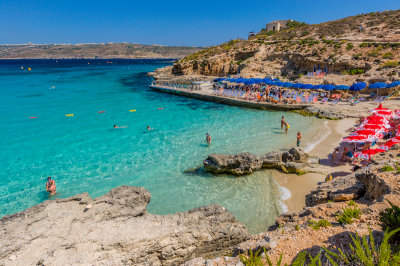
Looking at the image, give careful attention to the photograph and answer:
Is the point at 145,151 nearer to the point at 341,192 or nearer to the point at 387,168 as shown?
the point at 341,192

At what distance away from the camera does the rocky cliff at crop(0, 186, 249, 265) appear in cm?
541

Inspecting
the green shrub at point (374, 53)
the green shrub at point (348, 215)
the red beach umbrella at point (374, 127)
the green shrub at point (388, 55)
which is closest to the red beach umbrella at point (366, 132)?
the red beach umbrella at point (374, 127)

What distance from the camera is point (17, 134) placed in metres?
21.1

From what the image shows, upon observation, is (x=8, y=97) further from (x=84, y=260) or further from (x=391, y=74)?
(x=391, y=74)

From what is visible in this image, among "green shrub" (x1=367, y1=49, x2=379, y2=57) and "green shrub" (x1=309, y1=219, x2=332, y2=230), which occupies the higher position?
"green shrub" (x1=367, y1=49, x2=379, y2=57)

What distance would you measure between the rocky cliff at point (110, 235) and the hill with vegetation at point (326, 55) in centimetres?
2912

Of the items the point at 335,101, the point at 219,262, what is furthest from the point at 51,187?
the point at 335,101

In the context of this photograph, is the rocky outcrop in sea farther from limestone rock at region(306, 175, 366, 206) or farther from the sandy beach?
limestone rock at region(306, 175, 366, 206)

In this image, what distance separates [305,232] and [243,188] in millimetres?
5890

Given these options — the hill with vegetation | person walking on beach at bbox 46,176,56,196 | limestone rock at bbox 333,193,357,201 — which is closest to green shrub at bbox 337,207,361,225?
limestone rock at bbox 333,193,357,201

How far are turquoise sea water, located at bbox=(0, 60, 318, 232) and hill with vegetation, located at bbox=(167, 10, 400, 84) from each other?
15.1 m

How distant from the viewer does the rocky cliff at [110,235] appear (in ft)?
17.7

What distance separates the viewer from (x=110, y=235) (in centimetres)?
588

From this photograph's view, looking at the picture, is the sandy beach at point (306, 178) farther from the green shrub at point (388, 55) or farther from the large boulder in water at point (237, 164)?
the green shrub at point (388, 55)
